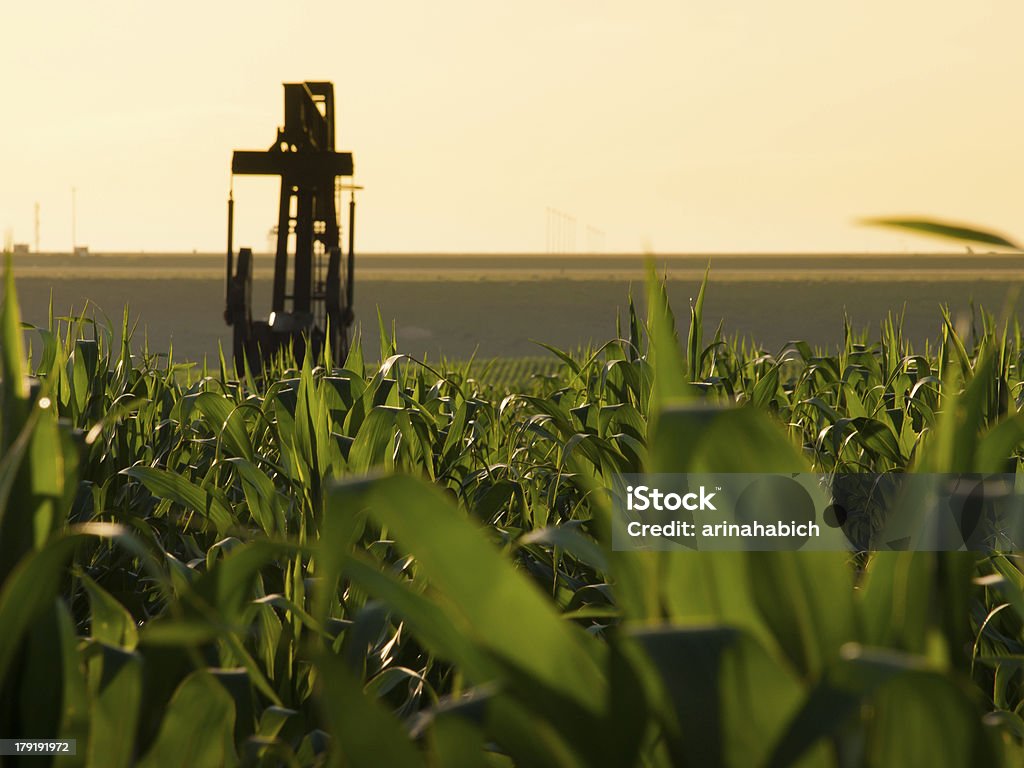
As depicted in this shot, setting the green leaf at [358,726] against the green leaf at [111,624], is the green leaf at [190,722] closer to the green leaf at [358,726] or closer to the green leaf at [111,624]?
the green leaf at [111,624]

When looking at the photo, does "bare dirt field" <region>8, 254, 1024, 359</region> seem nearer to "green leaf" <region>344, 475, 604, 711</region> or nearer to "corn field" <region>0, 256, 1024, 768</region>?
"corn field" <region>0, 256, 1024, 768</region>

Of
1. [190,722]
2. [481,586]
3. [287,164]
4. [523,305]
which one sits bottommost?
[523,305]

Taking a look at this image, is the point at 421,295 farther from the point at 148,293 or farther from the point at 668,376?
the point at 668,376

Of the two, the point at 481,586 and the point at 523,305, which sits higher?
the point at 481,586

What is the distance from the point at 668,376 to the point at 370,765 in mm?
424

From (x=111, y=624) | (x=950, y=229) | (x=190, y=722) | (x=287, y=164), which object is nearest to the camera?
(x=950, y=229)

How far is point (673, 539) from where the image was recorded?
4.27 feet

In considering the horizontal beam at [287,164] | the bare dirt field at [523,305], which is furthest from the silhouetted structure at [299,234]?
the bare dirt field at [523,305]

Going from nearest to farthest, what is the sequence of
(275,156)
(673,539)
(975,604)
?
(673,539) < (975,604) < (275,156)

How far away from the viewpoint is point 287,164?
10742mm

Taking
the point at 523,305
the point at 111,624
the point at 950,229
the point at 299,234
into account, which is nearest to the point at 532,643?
the point at 950,229

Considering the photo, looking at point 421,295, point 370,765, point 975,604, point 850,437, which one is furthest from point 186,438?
point 421,295

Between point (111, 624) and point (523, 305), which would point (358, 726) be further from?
point (523, 305)

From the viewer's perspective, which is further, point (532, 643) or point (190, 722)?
point (190, 722)
